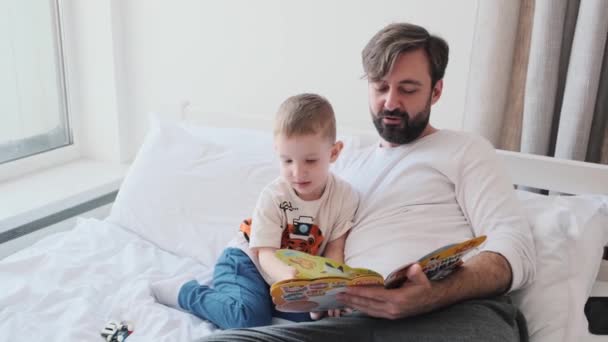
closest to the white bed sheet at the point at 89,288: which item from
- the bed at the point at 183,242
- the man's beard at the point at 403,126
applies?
the bed at the point at 183,242

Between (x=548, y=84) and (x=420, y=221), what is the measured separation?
55cm

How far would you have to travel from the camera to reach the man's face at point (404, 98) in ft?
4.60

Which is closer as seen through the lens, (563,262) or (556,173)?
(563,262)

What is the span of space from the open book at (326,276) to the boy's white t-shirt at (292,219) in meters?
0.23

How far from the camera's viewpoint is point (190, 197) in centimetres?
174

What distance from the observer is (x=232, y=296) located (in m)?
1.32

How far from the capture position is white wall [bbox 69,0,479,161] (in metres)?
1.87

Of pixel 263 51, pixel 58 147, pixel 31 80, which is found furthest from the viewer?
pixel 58 147

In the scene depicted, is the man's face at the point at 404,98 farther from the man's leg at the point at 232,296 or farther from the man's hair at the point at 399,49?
the man's leg at the point at 232,296

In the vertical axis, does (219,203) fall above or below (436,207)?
below

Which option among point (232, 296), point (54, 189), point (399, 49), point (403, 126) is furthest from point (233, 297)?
point (54, 189)

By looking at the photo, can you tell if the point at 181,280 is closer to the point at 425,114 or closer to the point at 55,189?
the point at 425,114

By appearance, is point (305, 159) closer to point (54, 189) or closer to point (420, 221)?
point (420, 221)

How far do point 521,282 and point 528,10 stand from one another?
0.78 metres
